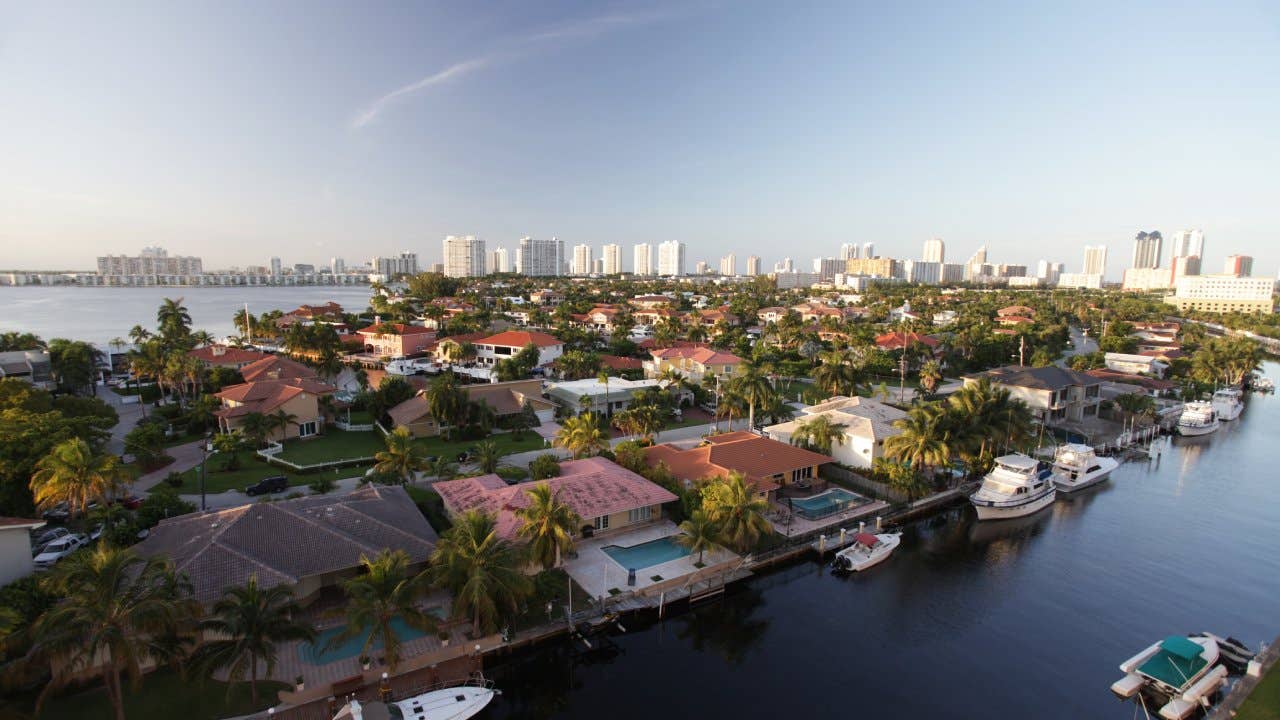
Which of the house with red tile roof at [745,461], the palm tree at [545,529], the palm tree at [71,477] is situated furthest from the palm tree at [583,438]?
the palm tree at [71,477]

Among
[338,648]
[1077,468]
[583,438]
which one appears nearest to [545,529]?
[338,648]

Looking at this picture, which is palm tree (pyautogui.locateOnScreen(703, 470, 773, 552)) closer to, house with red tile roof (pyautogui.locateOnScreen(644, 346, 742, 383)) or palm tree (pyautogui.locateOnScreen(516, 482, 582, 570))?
palm tree (pyautogui.locateOnScreen(516, 482, 582, 570))

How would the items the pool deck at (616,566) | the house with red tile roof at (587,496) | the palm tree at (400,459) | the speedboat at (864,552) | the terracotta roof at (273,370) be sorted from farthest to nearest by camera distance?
the terracotta roof at (273,370) → the palm tree at (400,459) → the speedboat at (864,552) → the house with red tile roof at (587,496) → the pool deck at (616,566)

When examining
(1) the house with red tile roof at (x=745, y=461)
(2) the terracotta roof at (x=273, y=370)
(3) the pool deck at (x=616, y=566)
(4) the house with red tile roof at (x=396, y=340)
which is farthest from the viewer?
(4) the house with red tile roof at (x=396, y=340)

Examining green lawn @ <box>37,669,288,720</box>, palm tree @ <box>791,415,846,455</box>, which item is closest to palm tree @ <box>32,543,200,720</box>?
green lawn @ <box>37,669,288,720</box>

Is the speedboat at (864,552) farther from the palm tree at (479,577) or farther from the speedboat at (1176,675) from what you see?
the palm tree at (479,577)

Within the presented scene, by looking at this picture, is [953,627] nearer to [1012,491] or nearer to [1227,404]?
[1012,491]
